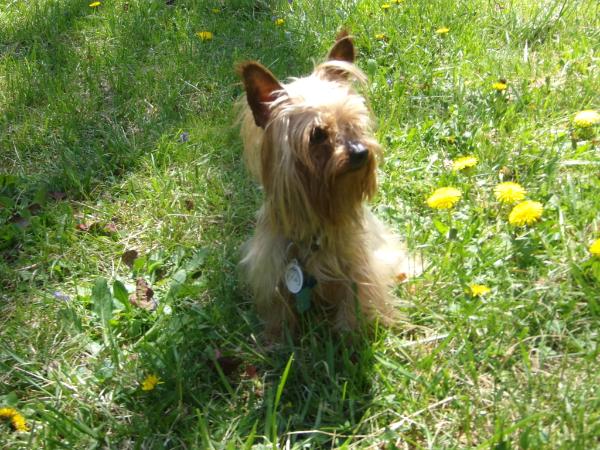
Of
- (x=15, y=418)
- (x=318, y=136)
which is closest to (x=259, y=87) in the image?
(x=318, y=136)

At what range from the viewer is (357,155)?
209 cm

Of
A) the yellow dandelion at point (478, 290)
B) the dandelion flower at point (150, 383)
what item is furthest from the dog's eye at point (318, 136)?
the dandelion flower at point (150, 383)

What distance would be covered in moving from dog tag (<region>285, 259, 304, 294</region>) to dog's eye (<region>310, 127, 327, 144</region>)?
51 centimetres

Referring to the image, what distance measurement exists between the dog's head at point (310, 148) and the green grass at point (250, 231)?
50 cm

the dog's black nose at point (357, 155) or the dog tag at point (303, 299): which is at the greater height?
the dog's black nose at point (357, 155)

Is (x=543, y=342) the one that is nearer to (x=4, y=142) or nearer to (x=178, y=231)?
(x=178, y=231)

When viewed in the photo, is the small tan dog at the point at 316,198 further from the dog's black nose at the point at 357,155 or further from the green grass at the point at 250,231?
the green grass at the point at 250,231

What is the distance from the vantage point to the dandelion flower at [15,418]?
2123 millimetres

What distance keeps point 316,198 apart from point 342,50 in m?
0.67

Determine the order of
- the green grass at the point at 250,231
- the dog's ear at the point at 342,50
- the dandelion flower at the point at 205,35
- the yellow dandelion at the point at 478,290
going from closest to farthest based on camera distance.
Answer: the green grass at the point at 250,231
the yellow dandelion at the point at 478,290
the dog's ear at the point at 342,50
the dandelion flower at the point at 205,35

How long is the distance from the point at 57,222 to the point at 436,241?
6.68ft

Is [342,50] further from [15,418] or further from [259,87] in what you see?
[15,418]

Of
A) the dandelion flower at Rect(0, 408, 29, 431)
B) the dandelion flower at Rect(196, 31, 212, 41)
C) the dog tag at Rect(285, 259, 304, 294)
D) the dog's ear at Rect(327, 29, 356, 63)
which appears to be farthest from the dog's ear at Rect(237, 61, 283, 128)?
the dandelion flower at Rect(196, 31, 212, 41)

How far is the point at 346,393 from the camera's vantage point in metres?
2.14
